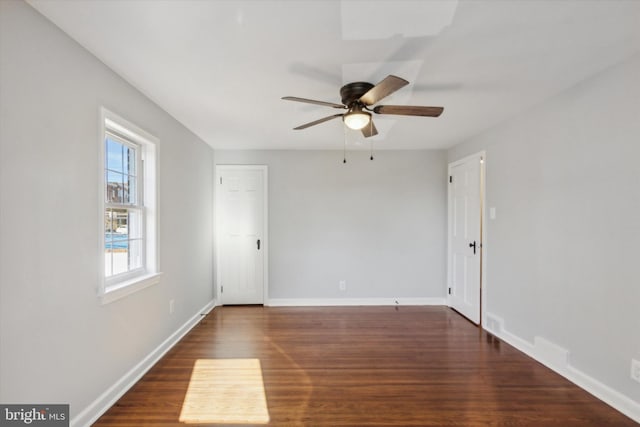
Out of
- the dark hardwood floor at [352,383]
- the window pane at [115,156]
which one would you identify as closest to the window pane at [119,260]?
the window pane at [115,156]

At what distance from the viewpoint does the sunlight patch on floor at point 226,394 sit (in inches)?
74.6

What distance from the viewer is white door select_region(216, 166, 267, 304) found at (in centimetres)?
433

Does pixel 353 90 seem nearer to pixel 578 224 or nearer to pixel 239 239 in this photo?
pixel 578 224

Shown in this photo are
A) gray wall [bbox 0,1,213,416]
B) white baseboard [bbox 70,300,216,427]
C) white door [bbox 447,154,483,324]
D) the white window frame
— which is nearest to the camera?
gray wall [bbox 0,1,213,416]

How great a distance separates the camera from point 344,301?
4.34m

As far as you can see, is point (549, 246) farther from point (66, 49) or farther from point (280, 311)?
point (66, 49)

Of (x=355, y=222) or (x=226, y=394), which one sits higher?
(x=355, y=222)

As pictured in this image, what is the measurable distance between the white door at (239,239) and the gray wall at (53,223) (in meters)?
1.96

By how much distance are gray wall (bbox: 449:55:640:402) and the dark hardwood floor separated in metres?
0.41

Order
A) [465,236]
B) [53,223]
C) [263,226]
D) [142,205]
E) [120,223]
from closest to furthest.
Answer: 1. [53,223]
2. [120,223]
3. [142,205]
4. [465,236]
5. [263,226]

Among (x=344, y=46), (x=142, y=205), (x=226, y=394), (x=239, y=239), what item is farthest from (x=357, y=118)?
(x=239, y=239)

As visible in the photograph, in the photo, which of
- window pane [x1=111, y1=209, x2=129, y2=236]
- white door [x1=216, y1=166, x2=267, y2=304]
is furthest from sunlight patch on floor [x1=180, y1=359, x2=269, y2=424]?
white door [x1=216, y1=166, x2=267, y2=304]

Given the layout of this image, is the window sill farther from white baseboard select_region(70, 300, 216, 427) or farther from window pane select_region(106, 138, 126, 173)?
window pane select_region(106, 138, 126, 173)

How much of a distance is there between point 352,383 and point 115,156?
2.63 metres
